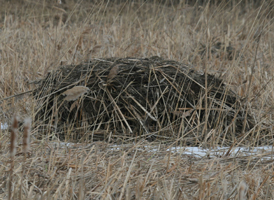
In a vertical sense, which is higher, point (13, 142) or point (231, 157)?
point (13, 142)

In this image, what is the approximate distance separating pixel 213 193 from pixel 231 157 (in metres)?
0.55

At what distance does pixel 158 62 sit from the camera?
103 inches

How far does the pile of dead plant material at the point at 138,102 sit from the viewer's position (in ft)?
7.77

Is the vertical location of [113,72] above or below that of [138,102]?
above

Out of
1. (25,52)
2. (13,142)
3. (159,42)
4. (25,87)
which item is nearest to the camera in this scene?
(13,142)

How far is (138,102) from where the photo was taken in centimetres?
246

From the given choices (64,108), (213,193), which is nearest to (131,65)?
(64,108)

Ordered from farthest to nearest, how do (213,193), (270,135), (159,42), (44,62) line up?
(159,42)
(44,62)
(270,135)
(213,193)

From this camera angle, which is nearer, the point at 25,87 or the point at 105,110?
the point at 105,110

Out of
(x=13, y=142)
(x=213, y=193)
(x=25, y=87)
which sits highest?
(x=13, y=142)

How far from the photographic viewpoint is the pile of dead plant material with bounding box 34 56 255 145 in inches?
93.2

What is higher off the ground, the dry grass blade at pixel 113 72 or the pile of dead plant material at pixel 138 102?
the dry grass blade at pixel 113 72

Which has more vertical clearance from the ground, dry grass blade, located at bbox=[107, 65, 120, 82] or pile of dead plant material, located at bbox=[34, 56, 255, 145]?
dry grass blade, located at bbox=[107, 65, 120, 82]

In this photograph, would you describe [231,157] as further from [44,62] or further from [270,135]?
[44,62]
